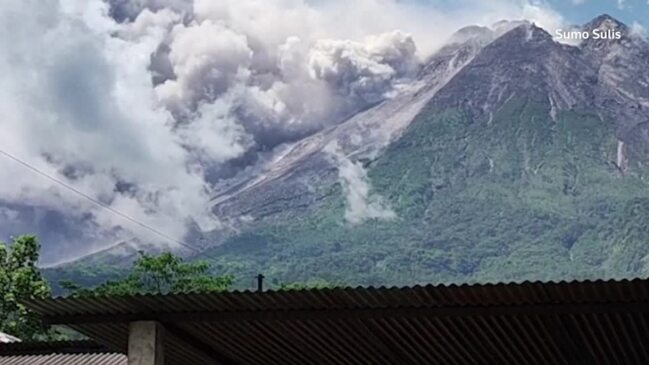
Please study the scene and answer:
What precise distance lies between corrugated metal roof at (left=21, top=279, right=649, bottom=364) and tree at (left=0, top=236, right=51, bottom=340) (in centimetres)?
2775

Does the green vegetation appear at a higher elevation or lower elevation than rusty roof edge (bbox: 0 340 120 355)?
higher

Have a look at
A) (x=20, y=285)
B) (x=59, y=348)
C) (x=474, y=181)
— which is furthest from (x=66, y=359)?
(x=474, y=181)

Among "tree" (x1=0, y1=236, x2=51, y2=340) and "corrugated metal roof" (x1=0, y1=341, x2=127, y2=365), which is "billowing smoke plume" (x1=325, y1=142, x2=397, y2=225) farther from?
"corrugated metal roof" (x1=0, y1=341, x2=127, y2=365)

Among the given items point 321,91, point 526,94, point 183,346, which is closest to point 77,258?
point 321,91

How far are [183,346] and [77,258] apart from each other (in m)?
137

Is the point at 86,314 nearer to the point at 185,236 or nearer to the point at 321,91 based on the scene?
the point at 185,236

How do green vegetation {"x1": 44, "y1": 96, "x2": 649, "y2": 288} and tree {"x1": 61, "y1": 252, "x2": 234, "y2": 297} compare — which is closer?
tree {"x1": 61, "y1": 252, "x2": 234, "y2": 297}

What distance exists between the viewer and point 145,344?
10.6 meters

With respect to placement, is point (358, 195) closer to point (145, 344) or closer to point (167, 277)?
point (167, 277)

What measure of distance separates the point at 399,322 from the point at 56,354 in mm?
7708

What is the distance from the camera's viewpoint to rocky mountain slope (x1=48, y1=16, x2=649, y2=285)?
11669cm

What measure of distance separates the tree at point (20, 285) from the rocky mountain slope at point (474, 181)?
2596 inches

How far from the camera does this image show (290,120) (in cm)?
16675

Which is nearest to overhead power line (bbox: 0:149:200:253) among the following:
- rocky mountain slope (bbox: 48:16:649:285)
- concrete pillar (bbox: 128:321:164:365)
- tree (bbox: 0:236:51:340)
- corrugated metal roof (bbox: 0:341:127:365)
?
rocky mountain slope (bbox: 48:16:649:285)
